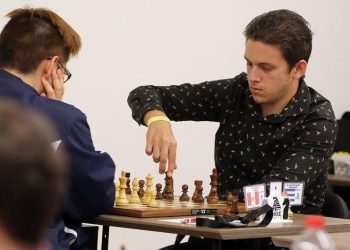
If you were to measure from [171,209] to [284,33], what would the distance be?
3.03ft

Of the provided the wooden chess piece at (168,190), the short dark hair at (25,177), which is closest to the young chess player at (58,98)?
the wooden chess piece at (168,190)

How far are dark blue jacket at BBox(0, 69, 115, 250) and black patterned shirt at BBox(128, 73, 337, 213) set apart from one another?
26.1 inches

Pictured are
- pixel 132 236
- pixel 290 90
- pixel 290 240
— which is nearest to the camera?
pixel 290 240

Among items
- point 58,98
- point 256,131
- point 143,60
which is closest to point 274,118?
point 256,131

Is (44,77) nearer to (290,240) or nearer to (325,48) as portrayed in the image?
(290,240)

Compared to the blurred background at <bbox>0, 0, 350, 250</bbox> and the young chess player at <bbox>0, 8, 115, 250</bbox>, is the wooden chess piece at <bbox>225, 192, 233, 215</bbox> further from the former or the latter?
the blurred background at <bbox>0, 0, 350, 250</bbox>

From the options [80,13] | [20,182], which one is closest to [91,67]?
[80,13]

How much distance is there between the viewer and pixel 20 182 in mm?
816

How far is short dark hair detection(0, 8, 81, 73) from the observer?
8.87 ft

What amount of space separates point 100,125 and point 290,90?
73.0 inches

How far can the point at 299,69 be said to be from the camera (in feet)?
10.8

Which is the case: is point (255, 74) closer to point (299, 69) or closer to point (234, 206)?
point (299, 69)

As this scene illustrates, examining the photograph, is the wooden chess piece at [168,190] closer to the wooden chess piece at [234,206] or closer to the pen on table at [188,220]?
the wooden chess piece at [234,206]

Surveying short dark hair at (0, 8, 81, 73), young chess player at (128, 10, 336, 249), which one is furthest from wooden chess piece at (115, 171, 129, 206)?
short dark hair at (0, 8, 81, 73)
